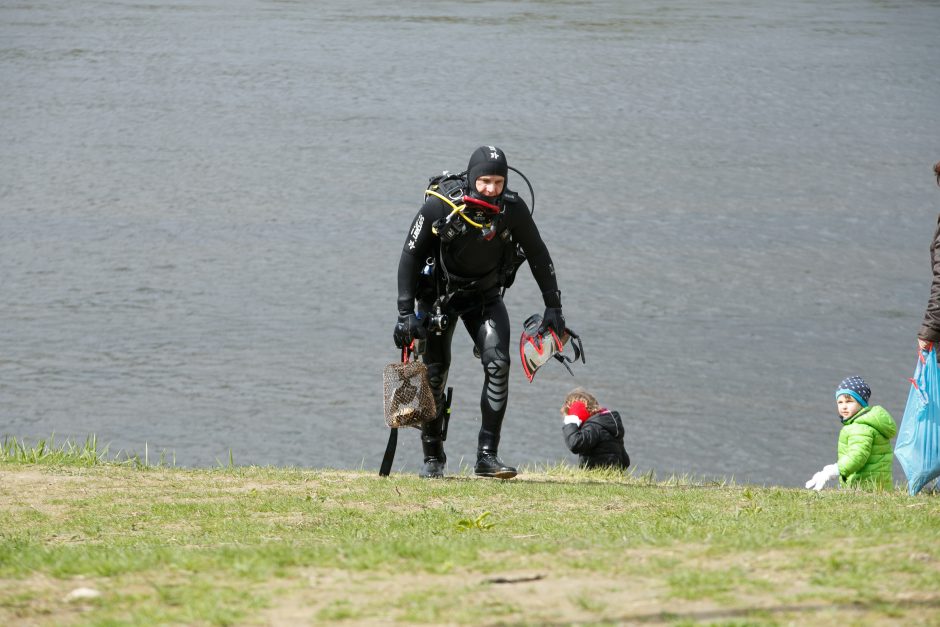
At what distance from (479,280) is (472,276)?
58 millimetres

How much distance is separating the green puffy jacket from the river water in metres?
→ 4.50

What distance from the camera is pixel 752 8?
49.1 metres

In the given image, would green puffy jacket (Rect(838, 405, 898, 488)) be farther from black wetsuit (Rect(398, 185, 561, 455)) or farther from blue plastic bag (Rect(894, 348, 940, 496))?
black wetsuit (Rect(398, 185, 561, 455))

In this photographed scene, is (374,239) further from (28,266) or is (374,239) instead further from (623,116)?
(623,116)

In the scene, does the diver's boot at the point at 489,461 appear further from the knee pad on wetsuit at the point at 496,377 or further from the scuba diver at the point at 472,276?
the knee pad on wetsuit at the point at 496,377

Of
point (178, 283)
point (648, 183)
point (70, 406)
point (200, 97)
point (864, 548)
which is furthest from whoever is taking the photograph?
point (200, 97)

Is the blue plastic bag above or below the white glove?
above

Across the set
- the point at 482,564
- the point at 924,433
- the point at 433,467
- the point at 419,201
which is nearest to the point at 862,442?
the point at 924,433

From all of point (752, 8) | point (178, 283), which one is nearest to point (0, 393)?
point (178, 283)

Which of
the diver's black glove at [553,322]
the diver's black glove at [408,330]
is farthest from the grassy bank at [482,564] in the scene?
the diver's black glove at [553,322]

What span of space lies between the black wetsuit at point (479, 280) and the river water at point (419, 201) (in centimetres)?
471

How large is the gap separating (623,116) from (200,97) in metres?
10.9

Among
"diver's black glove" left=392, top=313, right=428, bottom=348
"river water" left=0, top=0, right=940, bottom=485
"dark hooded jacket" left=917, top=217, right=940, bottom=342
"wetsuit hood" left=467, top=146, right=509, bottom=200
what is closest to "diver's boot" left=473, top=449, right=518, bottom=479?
"diver's black glove" left=392, top=313, right=428, bottom=348

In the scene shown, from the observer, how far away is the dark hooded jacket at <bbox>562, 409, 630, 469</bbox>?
1096cm
